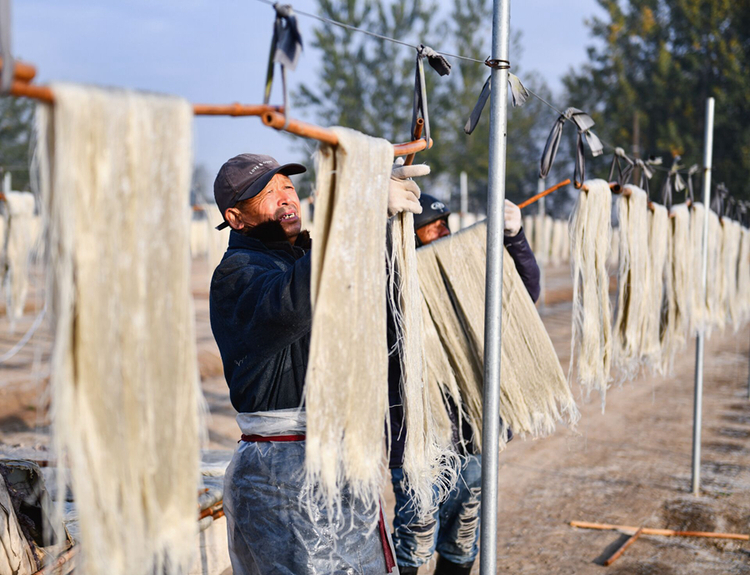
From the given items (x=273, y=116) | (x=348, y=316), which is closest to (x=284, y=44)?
(x=273, y=116)

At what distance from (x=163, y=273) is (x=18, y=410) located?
6.51m

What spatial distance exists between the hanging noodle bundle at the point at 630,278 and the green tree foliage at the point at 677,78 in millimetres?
21434

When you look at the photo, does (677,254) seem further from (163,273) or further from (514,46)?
(514,46)

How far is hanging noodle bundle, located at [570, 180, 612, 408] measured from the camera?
2.40 meters

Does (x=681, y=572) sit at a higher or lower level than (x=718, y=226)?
lower

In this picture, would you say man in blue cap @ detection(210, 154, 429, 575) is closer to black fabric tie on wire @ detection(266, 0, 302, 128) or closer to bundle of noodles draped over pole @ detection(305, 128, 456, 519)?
bundle of noodles draped over pole @ detection(305, 128, 456, 519)

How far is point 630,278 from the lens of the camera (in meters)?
2.81

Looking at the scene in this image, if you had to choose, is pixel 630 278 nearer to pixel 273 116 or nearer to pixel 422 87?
pixel 422 87

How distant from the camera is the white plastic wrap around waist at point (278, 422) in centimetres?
183

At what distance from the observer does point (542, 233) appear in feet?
53.5

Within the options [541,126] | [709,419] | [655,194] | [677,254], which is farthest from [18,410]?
[541,126]

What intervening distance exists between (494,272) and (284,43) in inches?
29.8

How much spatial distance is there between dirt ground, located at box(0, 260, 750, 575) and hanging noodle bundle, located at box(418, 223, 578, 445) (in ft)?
0.61

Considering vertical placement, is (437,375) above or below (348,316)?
below
